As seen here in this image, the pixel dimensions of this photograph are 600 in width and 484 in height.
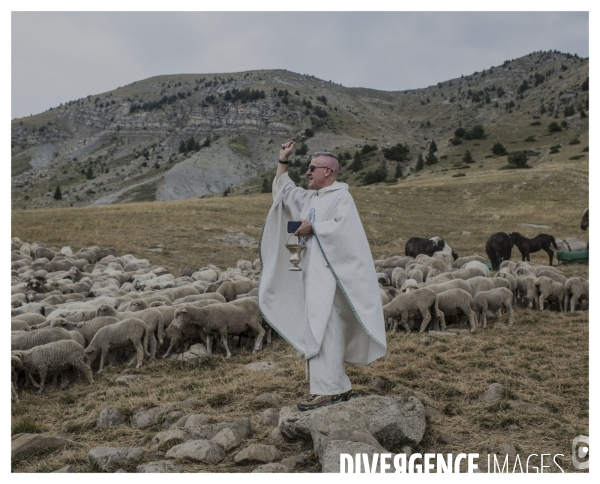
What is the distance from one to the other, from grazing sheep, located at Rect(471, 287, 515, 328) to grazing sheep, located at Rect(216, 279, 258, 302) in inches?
193

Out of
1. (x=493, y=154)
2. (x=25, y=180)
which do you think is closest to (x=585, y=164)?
(x=493, y=154)

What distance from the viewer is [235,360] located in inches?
332

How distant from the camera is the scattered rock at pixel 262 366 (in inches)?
294

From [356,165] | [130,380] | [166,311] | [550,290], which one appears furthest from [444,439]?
[356,165]

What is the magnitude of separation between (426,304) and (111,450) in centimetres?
650

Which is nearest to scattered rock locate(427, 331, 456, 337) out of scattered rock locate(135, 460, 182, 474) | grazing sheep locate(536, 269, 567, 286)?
grazing sheep locate(536, 269, 567, 286)

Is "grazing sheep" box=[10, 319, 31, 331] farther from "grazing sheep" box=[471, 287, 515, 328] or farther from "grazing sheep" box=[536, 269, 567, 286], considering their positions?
"grazing sheep" box=[536, 269, 567, 286]

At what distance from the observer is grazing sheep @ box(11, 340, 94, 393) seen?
285 inches

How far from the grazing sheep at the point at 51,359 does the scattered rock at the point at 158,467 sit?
3475 millimetres

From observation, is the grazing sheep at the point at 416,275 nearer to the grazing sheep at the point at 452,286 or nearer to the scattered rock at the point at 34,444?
the grazing sheep at the point at 452,286

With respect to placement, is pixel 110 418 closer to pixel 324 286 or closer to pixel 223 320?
pixel 324 286

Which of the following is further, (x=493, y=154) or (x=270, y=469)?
(x=493, y=154)

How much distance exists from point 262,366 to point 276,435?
2.60 m

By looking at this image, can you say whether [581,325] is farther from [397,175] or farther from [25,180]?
[25,180]
